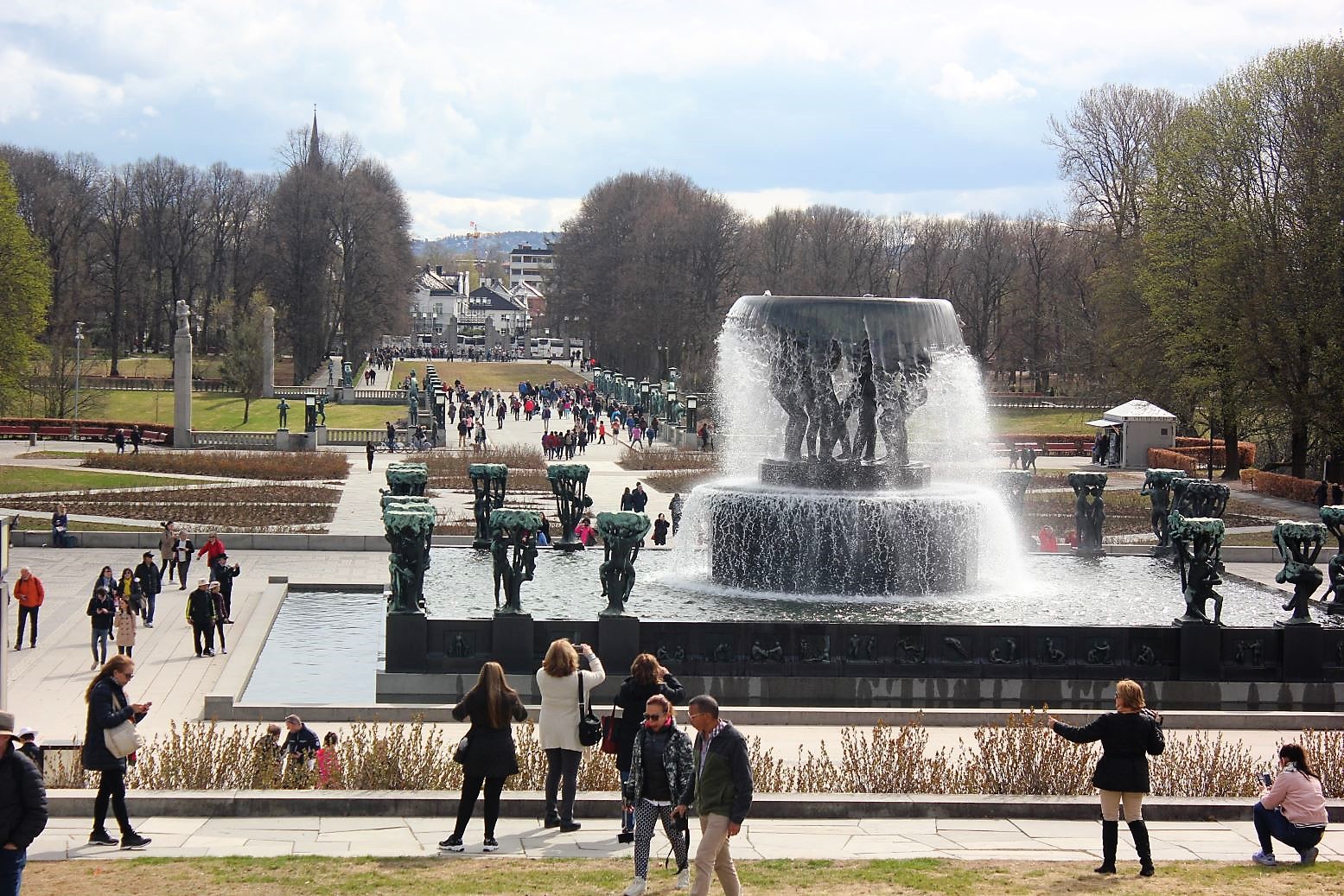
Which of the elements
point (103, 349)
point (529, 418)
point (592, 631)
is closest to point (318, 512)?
point (592, 631)

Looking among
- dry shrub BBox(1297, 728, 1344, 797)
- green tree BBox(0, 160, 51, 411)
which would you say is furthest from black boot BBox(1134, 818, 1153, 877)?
green tree BBox(0, 160, 51, 411)

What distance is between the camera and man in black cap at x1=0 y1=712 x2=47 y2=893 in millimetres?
9109

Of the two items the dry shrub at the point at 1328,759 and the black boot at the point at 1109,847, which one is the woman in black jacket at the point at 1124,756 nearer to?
the black boot at the point at 1109,847

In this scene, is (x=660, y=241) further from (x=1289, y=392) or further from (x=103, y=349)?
(x=1289, y=392)

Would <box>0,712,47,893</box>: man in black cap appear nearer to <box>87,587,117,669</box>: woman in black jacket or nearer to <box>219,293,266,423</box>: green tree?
<box>87,587,117,669</box>: woman in black jacket

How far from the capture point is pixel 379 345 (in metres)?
149

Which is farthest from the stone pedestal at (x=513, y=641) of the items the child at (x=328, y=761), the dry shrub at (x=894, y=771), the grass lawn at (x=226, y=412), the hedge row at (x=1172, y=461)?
the grass lawn at (x=226, y=412)

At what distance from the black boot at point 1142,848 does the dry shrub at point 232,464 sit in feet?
142

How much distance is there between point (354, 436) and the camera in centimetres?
6850

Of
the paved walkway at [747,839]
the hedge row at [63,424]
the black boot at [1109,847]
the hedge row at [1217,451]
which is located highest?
the hedge row at [1217,451]

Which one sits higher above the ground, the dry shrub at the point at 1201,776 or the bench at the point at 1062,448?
the bench at the point at 1062,448

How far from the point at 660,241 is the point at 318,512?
69.4 metres

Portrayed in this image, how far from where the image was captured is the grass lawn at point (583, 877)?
10.2 metres

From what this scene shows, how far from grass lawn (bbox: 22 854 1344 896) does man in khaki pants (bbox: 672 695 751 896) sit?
2.14 ft
